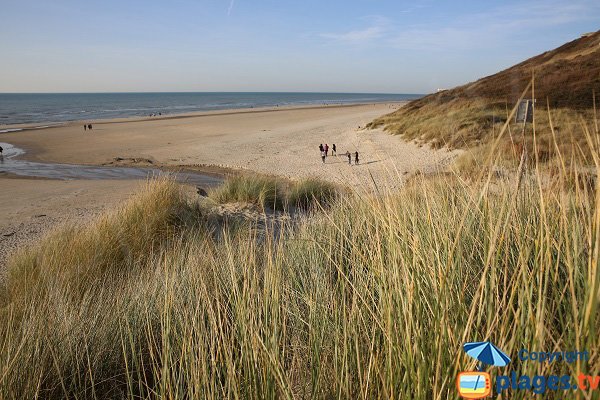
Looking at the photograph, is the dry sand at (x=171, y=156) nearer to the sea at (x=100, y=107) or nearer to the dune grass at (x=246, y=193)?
the dune grass at (x=246, y=193)

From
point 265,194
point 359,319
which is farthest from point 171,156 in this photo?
point 359,319

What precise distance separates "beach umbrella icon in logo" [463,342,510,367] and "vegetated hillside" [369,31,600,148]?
13731 mm

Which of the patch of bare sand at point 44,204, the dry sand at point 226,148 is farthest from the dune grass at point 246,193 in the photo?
the dry sand at point 226,148

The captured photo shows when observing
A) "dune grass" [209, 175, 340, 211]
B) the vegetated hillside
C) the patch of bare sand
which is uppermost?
the vegetated hillside

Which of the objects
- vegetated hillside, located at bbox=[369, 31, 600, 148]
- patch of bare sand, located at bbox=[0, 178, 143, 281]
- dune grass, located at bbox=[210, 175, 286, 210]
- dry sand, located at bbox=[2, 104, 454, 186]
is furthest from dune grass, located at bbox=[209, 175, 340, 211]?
vegetated hillside, located at bbox=[369, 31, 600, 148]

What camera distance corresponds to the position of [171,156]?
22609mm

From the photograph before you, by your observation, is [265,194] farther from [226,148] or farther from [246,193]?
[226,148]

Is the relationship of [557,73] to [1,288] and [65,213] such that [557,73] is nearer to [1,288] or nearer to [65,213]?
[65,213]

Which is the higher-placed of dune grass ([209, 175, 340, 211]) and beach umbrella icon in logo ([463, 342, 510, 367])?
beach umbrella icon in logo ([463, 342, 510, 367])

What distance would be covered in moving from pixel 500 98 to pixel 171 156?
18353mm

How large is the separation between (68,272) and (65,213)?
246 inches

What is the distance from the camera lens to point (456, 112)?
68.0ft

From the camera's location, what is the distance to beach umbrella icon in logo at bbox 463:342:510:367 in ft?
3.54

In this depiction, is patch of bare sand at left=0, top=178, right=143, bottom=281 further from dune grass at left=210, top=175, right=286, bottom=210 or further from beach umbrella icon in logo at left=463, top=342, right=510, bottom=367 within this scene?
beach umbrella icon in logo at left=463, top=342, right=510, bottom=367
